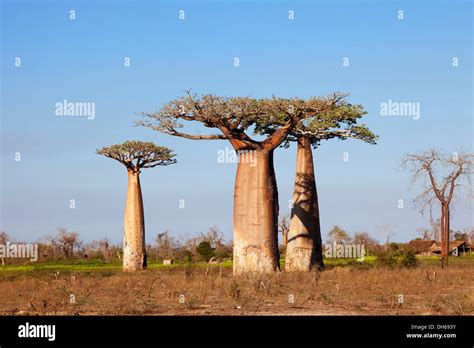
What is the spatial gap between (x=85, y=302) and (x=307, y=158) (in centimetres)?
1191

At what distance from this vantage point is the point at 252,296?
13.9 m

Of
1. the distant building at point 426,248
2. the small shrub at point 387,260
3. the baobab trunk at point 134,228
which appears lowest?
the distant building at point 426,248

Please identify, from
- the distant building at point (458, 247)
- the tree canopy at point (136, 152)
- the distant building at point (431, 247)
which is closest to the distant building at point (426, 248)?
the distant building at point (431, 247)

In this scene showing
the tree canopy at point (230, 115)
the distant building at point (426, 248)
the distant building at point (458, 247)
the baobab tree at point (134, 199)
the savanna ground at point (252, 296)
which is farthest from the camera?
the distant building at point (426, 248)

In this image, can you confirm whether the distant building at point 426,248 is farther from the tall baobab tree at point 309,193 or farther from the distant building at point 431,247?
the tall baobab tree at point 309,193

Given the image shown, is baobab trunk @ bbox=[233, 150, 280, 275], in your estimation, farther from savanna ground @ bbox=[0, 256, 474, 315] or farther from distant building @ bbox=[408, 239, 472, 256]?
distant building @ bbox=[408, 239, 472, 256]

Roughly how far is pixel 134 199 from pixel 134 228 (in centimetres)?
100

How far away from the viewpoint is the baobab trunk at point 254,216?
19812mm

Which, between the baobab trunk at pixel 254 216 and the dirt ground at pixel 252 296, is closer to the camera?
the dirt ground at pixel 252 296

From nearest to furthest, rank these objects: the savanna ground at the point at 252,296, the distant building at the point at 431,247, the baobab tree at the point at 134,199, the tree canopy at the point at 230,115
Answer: the savanna ground at the point at 252,296
the tree canopy at the point at 230,115
the baobab tree at the point at 134,199
the distant building at the point at 431,247

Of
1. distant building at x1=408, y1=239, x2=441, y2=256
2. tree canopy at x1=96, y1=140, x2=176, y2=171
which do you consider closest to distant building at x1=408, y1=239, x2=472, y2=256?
distant building at x1=408, y1=239, x2=441, y2=256

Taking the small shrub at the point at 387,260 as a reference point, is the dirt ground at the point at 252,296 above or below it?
below
